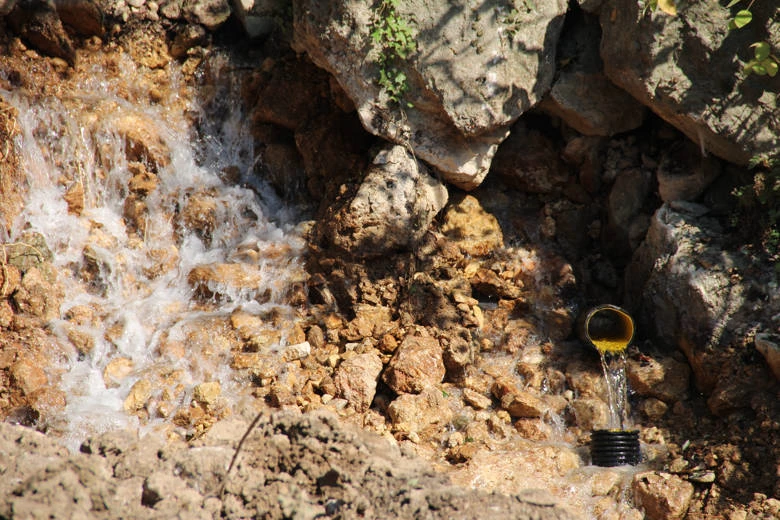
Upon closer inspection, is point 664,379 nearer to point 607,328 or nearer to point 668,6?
point 607,328

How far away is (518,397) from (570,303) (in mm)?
1095

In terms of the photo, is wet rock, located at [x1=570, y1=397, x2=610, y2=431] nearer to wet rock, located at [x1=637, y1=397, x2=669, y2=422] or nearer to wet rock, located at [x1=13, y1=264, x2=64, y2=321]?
wet rock, located at [x1=637, y1=397, x2=669, y2=422]

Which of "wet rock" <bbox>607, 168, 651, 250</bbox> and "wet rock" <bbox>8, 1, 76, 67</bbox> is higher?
"wet rock" <bbox>607, 168, 651, 250</bbox>

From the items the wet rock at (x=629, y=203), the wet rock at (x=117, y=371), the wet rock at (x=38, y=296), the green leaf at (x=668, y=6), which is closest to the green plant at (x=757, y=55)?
the green leaf at (x=668, y=6)

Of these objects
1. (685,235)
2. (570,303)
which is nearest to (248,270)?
(570,303)

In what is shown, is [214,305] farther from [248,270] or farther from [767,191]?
[767,191]

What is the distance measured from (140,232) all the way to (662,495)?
13.2 feet

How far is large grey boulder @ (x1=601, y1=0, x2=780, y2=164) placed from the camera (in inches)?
187

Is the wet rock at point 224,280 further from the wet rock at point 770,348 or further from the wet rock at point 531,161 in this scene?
the wet rock at point 770,348

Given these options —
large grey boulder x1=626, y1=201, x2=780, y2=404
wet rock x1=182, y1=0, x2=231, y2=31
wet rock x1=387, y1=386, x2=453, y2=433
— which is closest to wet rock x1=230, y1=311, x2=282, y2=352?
wet rock x1=387, y1=386, x2=453, y2=433

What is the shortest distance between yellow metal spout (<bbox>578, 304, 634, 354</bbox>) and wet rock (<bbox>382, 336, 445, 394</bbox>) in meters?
1.04

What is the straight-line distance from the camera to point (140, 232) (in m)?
5.64

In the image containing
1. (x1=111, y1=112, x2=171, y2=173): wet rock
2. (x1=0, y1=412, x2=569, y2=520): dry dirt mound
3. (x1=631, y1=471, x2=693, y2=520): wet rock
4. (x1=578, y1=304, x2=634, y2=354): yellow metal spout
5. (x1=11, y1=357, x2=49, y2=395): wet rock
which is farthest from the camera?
(x1=111, y1=112, x2=171, y2=173): wet rock

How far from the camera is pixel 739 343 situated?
455 cm
